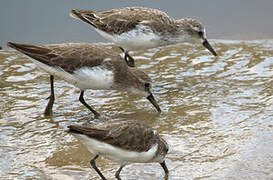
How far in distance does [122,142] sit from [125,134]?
0.13 m

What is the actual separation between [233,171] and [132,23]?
4491 millimetres

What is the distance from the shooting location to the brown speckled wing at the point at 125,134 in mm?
5293

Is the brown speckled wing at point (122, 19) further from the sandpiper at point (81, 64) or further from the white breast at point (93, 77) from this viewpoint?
the white breast at point (93, 77)

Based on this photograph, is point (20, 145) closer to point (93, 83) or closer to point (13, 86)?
point (93, 83)

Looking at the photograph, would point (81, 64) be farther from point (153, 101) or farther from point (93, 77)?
point (153, 101)

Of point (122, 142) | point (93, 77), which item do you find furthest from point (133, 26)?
point (122, 142)

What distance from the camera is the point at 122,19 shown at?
9.62 meters

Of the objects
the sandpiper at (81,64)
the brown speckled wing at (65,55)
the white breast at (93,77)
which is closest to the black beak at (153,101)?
the sandpiper at (81,64)

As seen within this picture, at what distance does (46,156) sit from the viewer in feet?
21.4

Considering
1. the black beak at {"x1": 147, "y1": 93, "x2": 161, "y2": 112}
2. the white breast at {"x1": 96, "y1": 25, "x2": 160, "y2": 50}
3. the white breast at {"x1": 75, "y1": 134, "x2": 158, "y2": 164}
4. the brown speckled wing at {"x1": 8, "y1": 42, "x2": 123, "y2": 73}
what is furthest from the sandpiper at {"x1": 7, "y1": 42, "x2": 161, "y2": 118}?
the white breast at {"x1": 75, "y1": 134, "x2": 158, "y2": 164}

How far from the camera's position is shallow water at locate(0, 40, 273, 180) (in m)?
6.13

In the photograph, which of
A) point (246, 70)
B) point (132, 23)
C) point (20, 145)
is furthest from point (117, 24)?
point (20, 145)

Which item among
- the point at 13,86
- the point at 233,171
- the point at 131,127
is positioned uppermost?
the point at 131,127

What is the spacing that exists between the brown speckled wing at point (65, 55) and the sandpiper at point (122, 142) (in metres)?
1.95
